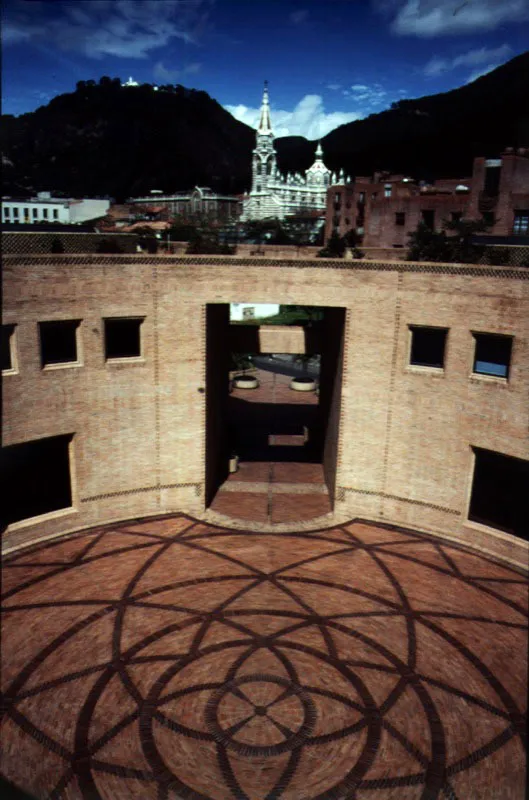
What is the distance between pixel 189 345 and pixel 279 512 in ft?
22.4

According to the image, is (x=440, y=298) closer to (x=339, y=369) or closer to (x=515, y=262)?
(x=515, y=262)

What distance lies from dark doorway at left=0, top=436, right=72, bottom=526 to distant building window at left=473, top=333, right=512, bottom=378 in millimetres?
13076

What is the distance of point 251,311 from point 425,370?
4083 cm

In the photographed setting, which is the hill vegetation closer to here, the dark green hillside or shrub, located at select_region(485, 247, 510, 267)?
the dark green hillside

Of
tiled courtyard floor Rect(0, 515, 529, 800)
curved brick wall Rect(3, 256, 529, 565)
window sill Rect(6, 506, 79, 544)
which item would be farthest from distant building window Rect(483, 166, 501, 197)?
window sill Rect(6, 506, 79, 544)

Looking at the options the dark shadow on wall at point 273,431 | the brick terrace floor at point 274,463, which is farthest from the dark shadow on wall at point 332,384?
the dark shadow on wall at point 273,431

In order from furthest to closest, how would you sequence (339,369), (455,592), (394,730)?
(339,369), (455,592), (394,730)

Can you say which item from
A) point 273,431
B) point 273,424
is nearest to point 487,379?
point 273,431

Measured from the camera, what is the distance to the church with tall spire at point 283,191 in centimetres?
8569

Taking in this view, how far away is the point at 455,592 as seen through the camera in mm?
16453

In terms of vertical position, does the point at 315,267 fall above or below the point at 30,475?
above

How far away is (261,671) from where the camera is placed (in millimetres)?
13227

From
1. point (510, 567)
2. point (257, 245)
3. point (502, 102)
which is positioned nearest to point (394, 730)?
point (510, 567)

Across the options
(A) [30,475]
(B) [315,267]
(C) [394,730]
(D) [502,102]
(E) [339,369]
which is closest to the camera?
(C) [394,730]
